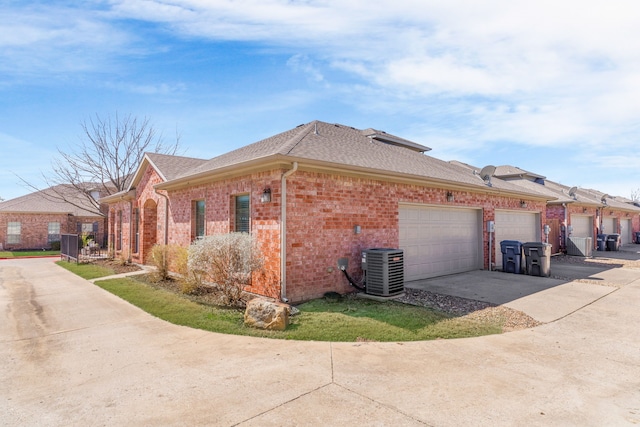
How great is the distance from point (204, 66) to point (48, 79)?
5996 mm

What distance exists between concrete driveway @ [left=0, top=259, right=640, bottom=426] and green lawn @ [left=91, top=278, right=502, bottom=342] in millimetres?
283

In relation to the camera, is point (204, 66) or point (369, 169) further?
point (204, 66)

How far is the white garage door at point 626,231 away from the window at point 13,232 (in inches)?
1866

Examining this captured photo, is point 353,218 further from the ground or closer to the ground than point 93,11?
closer to the ground

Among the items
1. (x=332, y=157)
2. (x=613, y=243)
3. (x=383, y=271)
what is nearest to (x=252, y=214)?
(x=332, y=157)

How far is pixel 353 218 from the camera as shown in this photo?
26.7 feet

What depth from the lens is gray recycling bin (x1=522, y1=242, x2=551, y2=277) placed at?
10938 mm

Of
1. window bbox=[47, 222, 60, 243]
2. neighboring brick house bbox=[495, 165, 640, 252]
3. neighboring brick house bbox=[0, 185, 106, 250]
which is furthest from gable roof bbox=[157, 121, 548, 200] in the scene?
window bbox=[47, 222, 60, 243]

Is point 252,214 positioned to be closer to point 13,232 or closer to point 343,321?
point 343,321

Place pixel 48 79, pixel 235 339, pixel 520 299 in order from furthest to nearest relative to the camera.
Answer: pixel 48 79
pixel 520 299
pixel 235 339

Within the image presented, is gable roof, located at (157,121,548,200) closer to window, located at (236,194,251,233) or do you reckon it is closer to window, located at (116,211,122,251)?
window, located at (236,194,251,233)

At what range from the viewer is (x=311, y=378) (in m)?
3.79

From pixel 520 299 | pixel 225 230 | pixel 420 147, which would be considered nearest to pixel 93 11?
A: pixel 225 230

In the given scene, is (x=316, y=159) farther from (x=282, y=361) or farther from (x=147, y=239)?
(x=147, y=239)
